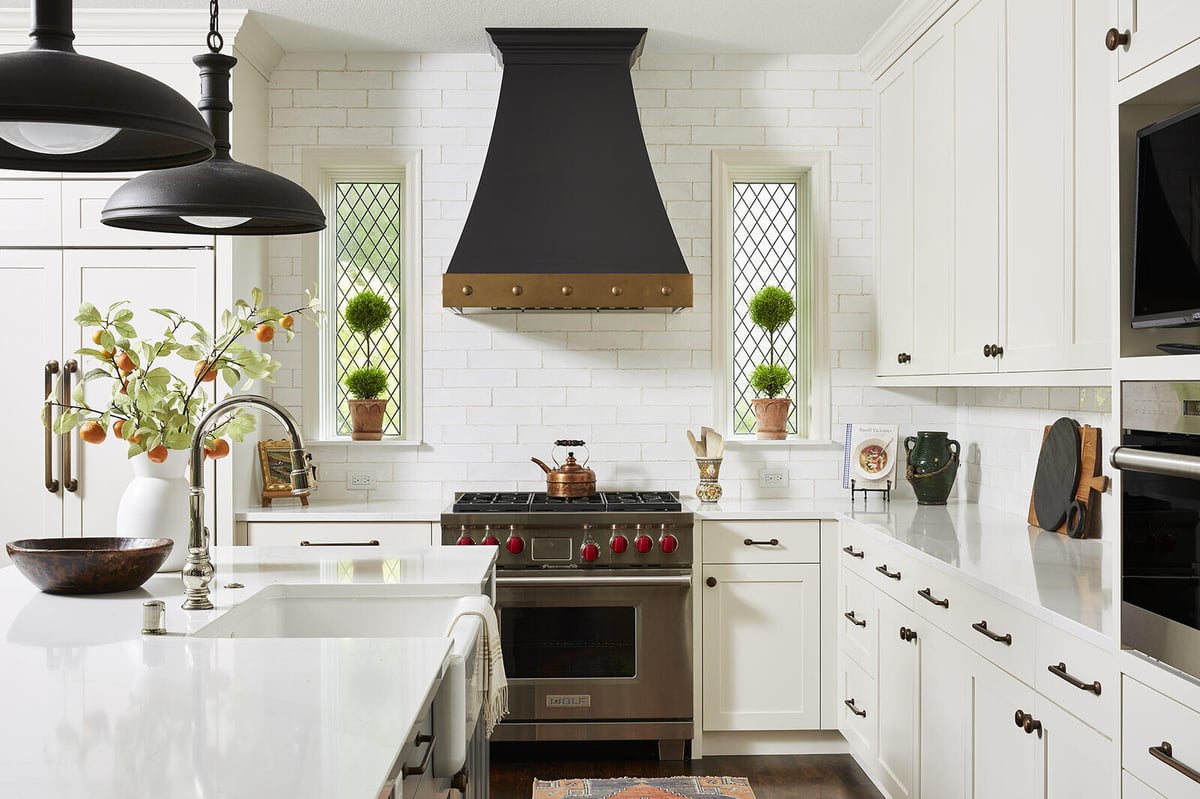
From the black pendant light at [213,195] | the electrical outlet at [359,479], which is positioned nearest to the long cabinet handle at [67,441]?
the electrical outlet at [359,479]

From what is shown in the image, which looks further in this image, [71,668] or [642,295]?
[642,295]

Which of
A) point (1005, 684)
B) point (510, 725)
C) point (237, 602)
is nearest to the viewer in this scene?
point (237, 602)

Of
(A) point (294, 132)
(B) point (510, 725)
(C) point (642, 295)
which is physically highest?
(A) point (294, 132)

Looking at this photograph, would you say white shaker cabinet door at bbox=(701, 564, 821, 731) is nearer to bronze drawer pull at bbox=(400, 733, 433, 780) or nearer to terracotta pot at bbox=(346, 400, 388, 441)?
terracotta pot at bbox=(346, 400, 388, 441)

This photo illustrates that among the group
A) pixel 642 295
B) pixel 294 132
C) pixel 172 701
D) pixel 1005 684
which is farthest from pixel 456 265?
pixel 172 701

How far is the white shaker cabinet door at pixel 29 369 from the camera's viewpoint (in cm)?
382

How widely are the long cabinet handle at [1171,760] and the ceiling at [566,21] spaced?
2.97 m

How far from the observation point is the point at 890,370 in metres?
4.14

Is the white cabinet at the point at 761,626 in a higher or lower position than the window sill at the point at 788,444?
lower

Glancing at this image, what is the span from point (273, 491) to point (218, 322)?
74cm

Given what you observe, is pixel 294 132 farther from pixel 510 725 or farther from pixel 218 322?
pixel 510 725

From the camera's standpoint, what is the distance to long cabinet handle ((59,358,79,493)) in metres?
3.75

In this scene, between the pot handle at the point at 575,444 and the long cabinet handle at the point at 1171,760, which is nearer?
the long cabinet handle at the point at 1171,760

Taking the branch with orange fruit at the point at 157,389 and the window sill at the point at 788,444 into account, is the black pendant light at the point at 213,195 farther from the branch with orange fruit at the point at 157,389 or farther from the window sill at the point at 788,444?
the window sill at the point at 788,444
